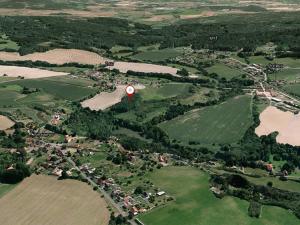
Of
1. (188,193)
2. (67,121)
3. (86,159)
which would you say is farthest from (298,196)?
(67,121)

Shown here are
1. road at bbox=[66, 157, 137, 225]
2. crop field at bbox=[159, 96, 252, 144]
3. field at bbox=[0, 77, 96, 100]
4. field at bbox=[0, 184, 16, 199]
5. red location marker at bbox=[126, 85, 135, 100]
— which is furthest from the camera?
field at bbox=[0, 77, 96, 100]

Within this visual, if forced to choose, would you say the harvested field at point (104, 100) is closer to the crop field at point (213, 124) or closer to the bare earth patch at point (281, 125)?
the crop field at point (213, 124)

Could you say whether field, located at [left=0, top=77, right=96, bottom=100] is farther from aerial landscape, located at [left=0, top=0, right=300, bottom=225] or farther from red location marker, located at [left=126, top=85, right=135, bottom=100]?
red location marker, located at [left=126, top=85, right=135, bottom=100]

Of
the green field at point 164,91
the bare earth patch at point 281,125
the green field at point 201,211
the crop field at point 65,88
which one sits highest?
the green field at point 201,211

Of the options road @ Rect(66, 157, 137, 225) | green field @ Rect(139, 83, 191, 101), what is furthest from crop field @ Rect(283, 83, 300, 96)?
road @ Rect(66, 157, 137, 225)

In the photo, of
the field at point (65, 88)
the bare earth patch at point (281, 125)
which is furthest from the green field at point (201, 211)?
the field at point (65, 88)

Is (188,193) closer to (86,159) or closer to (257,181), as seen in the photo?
(257,181)

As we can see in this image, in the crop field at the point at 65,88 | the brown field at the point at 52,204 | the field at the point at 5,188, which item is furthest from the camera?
the crop field at the point at 65,88

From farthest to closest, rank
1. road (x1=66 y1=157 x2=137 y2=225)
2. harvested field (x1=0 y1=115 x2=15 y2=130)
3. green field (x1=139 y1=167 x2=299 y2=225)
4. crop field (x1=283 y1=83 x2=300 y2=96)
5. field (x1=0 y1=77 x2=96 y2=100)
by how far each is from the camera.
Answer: field (x1=0 y1=77 x2=96 y2=100)
crop field (x1=283 y1=83 x2=300 y2=96)
harvested field (x1=0 y1=115 x2=15 y2=130)
road (x1=66 y1=157 x2=137 y2=225)
green field (x1=139 y1=167 x2=299 y2=225)
